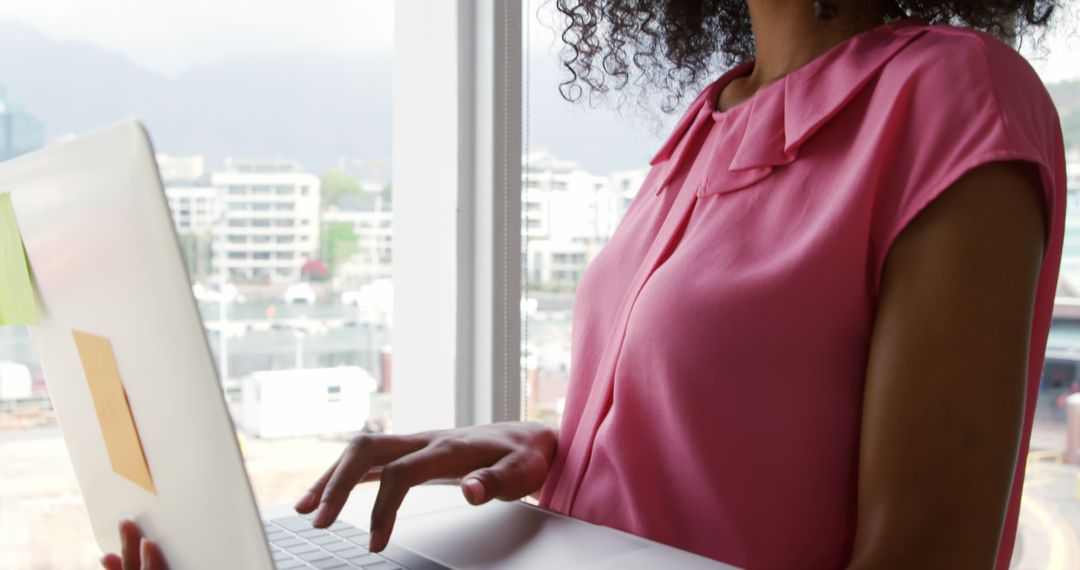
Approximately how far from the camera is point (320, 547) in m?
0.75

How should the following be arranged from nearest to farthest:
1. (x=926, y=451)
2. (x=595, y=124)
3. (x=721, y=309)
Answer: (x=926, y=451) < (x=721, y=309) < (x=595, y=124)

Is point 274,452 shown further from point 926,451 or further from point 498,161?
point 926,451

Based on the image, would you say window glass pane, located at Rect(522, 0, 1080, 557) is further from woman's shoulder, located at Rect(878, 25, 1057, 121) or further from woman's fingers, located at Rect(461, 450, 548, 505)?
woman's shoulder, located at Rect(878, 25, 1057, 121)

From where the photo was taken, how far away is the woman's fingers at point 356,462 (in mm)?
671

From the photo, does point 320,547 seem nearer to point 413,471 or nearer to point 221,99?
point 413,471

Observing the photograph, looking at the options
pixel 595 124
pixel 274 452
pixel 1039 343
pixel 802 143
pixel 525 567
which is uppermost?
pixel 595 124

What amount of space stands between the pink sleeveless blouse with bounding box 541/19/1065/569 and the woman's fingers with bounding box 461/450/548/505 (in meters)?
0.04

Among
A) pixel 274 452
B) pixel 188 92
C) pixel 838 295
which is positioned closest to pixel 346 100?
pixel 188 92

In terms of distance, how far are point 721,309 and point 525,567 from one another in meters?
0.25

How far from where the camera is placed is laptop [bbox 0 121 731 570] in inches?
17.4

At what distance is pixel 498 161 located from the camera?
158cm

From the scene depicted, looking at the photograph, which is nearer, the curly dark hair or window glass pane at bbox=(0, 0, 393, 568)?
the curly dark hair

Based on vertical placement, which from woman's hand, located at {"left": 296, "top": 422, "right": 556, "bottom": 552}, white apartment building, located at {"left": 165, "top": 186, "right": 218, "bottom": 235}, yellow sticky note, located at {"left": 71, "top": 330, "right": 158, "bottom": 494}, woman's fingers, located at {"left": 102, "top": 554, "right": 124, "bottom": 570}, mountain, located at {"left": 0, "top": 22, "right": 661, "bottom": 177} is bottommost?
woman's fingers, located at {"left": 102, "top": 554, "right": 124, "bottom": 570}

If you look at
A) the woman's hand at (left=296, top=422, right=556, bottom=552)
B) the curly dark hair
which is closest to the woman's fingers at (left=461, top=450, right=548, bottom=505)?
the woman's hand at (left=296, top=422, right=556, bottom=552)
